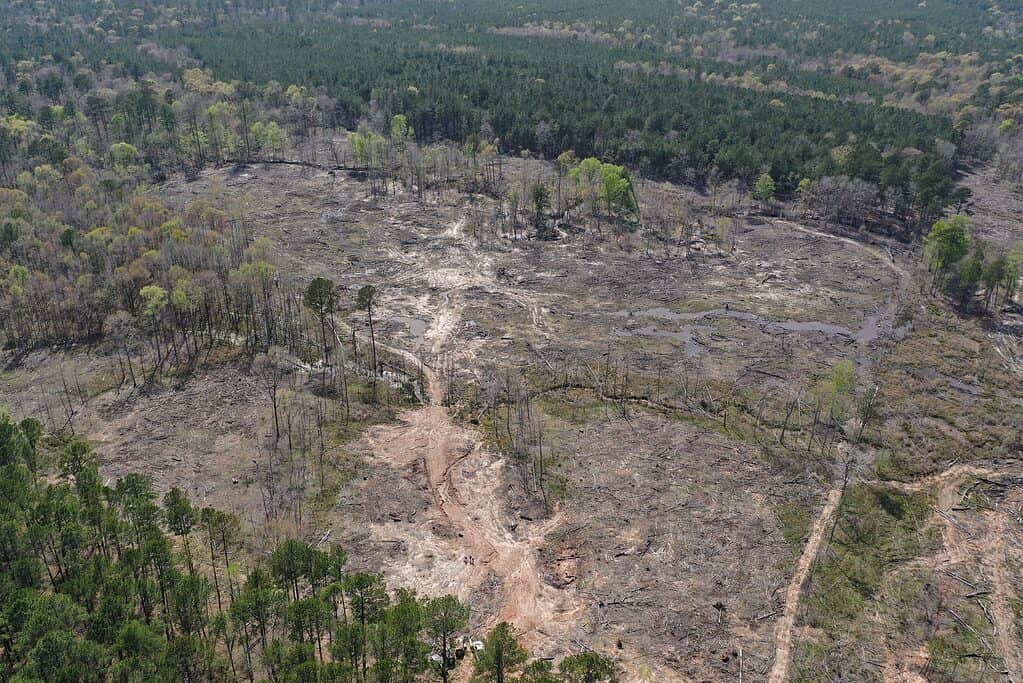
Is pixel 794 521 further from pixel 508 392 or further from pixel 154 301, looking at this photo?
pixel 154 301

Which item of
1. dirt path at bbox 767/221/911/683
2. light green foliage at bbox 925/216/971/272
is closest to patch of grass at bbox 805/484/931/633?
dirt path at bbox 767/221/911/683

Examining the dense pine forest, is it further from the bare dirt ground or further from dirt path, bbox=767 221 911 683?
the bare dirt ground

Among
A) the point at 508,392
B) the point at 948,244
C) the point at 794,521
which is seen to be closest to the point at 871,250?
the point at 948,244

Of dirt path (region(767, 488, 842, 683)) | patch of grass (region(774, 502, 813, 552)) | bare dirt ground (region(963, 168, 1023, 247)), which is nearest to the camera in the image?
dirt path (region(767, 488, 842, 683))

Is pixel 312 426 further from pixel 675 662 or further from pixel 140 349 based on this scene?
pixel 675 662

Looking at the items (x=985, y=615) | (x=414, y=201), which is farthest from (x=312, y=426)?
(x=414, y=201)

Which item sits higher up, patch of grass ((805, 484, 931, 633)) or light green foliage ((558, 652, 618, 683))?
light green foliage ((558, 652, 618, 683))

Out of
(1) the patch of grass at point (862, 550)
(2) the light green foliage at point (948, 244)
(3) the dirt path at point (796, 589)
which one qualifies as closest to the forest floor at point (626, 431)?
(3) the dirt path at point (796, 589)

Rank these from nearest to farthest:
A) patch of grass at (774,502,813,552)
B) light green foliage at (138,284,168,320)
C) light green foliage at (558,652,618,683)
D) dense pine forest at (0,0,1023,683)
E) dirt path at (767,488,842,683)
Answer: light green foliage at (558,652,618,683) → dense pine forest at (0,0,1023,683) → dirt path at (767,488,842,683) → patch of grass at (774,502,813,552) → light green foliage at (138,284,168,320)
